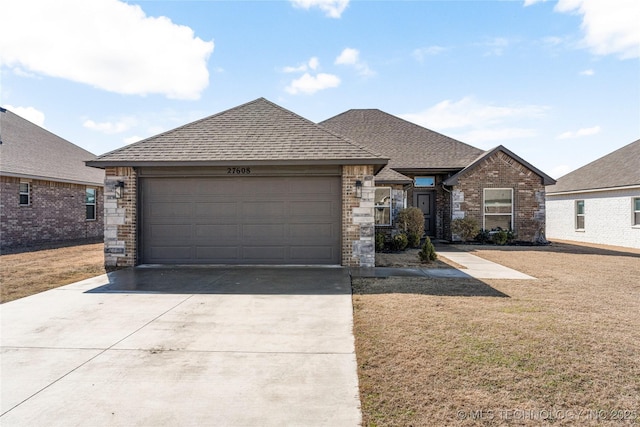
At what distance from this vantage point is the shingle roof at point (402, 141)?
56.3ft

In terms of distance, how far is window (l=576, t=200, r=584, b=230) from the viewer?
62.3 ft

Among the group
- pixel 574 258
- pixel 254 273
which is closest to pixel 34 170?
pixel 254 273

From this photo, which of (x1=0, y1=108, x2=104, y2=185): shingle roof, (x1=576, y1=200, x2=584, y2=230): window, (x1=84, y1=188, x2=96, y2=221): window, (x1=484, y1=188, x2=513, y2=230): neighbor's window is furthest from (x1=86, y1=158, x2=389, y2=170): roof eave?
(x1=576, y1=200, x2=584, y2=230): window

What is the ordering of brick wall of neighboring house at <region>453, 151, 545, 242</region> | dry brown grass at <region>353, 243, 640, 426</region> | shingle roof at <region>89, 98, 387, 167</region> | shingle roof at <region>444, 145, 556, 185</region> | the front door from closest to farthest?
1. dry brown grass at <region>353, 243, 640, 426</region>
2. shingle roof at <region>89, 98, 387, 167</region>
3. shingle roof at <region>444, 145, 556, 185</region>
4. brick wall of neighboring house at <region>453, 151, 545, 242</region>
5. the front door

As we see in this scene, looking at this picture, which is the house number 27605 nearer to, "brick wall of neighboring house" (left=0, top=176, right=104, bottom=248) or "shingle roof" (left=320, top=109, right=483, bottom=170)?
"shingle roof" (left=320, top=109, right=483, bottom=170)

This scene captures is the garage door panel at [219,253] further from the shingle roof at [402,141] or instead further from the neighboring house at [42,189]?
the neighboring house at [42,189]

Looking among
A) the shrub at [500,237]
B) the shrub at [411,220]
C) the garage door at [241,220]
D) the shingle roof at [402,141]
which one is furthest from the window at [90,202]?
the shrub at [500,237]

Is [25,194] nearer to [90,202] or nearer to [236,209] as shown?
[90,202]

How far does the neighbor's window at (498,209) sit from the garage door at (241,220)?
9.65 m

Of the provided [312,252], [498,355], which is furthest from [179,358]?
[312,252]

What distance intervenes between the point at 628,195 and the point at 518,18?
10.9 meters

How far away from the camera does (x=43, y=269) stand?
9.31 meters

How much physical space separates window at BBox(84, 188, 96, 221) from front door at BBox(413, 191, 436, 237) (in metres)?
16.6

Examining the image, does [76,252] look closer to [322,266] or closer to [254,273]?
[254,273]
